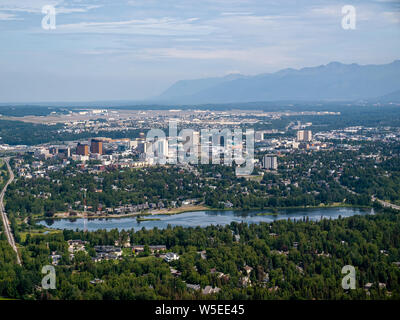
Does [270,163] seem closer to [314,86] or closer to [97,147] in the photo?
[97,147]

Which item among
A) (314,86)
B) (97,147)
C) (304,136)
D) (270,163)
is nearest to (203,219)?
(270,163)

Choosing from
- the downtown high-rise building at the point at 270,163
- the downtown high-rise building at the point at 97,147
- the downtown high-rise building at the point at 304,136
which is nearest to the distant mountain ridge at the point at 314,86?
the downtown high-rise building at the point at 304,136

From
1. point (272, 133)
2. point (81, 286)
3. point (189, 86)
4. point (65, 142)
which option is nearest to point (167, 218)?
point (81, 286)

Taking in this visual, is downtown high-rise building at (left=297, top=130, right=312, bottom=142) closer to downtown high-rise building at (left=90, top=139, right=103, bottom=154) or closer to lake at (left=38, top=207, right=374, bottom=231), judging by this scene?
downtown high-rise building at (left=90, top=139, right=103, bottom=154)

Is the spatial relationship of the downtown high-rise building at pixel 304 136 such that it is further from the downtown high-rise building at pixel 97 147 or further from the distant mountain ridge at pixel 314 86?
the distant mountain ridge at pixel 314 86
